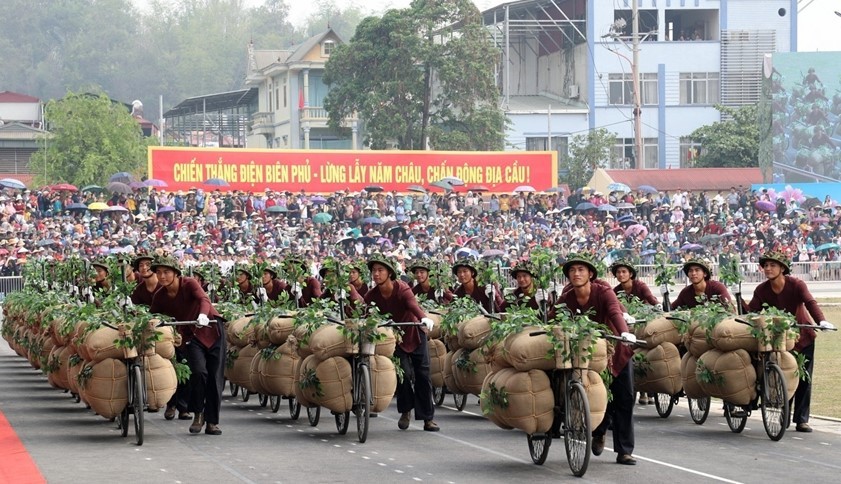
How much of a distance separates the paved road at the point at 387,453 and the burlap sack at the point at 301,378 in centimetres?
34

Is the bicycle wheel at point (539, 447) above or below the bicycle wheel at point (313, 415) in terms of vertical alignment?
above

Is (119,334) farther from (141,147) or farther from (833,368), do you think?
(141,147)

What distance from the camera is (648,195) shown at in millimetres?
53438

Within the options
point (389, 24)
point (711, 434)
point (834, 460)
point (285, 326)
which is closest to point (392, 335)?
point (285, 326)

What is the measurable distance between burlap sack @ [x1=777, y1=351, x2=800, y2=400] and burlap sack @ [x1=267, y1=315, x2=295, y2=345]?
521 cm

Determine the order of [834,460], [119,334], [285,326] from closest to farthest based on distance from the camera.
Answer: [834,460]
[119,334]
[285,326]

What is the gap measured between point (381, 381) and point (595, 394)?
3.27 m

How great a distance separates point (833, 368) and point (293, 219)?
86.4ft

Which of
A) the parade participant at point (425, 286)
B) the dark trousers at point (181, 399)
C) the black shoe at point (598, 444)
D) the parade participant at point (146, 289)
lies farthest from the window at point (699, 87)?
the black shoe at point (598, 444)

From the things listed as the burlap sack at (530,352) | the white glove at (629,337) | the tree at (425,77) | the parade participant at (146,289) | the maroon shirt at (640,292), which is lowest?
the burlap sack at (530,352)

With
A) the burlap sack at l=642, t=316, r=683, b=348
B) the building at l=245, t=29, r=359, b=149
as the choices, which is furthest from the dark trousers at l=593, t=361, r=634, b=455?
the building at l=245, t=29, r=359, b=149

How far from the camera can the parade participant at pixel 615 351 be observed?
13023 mm

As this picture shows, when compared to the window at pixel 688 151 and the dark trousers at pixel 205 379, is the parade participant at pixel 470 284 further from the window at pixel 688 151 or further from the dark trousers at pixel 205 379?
the window at pixel 688 151

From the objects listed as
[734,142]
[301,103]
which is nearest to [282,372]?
[734,142]
